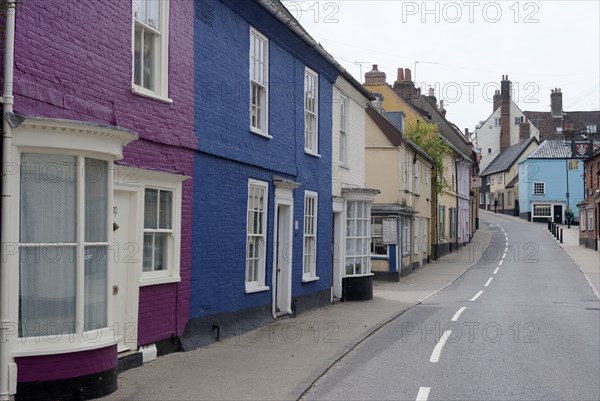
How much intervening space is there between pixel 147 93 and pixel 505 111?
83.7 m

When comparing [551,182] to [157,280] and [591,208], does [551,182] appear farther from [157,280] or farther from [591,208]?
[157,280]

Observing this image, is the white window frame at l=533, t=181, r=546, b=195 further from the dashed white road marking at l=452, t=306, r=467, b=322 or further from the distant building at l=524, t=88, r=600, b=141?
the dashed white road marking at l=452, t=306, r=467, b=322

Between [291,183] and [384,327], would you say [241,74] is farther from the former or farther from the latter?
[384,327]

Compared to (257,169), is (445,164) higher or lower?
higher

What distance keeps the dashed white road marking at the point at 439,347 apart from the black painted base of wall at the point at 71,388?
5263 mm

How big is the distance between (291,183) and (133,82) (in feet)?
20.5

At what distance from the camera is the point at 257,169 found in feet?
47.0

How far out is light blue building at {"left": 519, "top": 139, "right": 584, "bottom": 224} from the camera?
239 feet

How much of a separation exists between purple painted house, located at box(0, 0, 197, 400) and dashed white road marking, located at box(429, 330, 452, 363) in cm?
421

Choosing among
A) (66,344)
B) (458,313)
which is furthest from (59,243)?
(458,313)

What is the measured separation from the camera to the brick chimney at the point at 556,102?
307 ft

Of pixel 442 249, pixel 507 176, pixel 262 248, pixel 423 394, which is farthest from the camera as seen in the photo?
pixel 507 176

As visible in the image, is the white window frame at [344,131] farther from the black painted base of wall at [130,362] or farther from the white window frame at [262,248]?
the black painted base of wall at [130,362]

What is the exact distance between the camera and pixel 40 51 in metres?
7.92
